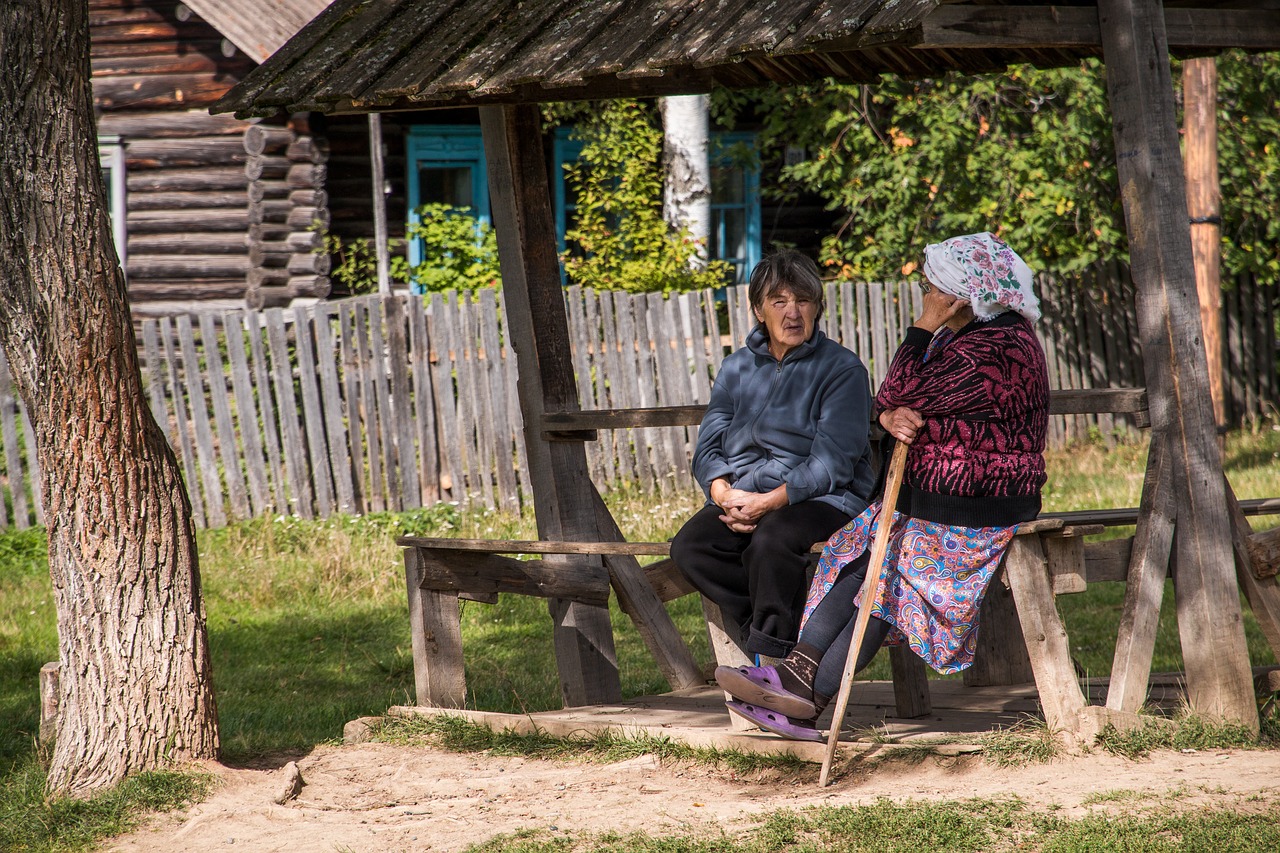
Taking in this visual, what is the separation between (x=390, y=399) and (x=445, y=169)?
5.36 m

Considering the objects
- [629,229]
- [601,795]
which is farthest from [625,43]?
[629,229]

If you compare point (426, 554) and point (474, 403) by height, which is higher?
point (474, 403)

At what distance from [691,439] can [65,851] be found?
6804 mm

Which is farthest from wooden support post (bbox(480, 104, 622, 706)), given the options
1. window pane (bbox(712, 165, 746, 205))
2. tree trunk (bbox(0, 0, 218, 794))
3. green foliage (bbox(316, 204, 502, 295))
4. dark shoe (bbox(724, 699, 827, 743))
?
window pane (bbox(712, 165, 746, 205))

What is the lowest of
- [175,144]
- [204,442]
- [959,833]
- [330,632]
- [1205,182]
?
[959,833]

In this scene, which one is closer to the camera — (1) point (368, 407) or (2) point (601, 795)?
(2) point (601, 795)

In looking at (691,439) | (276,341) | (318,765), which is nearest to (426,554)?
(318,765)

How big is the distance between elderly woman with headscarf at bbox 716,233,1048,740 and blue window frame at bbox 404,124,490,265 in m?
9.79

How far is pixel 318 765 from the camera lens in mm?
4934

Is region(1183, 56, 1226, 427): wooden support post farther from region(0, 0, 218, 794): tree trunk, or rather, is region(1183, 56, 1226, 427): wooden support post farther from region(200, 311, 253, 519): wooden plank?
region(0, 0, 218, 794): tree trunk

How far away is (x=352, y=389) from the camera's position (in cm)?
935

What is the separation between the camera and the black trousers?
4516 mm

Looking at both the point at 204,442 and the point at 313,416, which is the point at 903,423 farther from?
the point at 204,442

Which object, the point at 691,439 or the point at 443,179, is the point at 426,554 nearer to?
the point at 691,439
